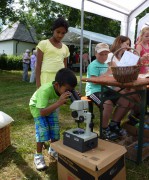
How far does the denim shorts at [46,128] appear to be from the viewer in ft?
8.32

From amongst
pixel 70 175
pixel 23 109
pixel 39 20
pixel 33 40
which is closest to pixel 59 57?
pixel 70 175

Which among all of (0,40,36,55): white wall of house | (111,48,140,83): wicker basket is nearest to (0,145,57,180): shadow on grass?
(111,48,140,83): wicker basket

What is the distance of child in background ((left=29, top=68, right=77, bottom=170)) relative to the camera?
2211 mm

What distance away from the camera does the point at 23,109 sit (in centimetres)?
523

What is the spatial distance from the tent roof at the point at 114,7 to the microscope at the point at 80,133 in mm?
3646

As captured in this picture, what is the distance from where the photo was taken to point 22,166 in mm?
2646

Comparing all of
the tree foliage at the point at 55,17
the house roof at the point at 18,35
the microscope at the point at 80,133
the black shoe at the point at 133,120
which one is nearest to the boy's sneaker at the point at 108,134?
the black shoe at the point at 133,120

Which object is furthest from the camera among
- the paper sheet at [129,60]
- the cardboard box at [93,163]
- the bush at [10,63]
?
the bush at [10,63]

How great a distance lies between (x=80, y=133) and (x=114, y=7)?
4.65 metres

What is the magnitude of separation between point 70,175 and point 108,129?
4.12 ft

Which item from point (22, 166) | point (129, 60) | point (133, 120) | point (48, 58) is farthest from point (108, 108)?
point (22, 166)

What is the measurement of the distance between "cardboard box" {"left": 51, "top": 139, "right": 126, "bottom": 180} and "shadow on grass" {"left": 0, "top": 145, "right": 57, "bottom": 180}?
257 millimetres

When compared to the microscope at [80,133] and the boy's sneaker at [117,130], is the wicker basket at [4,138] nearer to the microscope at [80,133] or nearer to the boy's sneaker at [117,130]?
the microscope at [80,133]

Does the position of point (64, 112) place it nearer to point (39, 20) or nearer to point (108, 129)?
point (108, 129)
